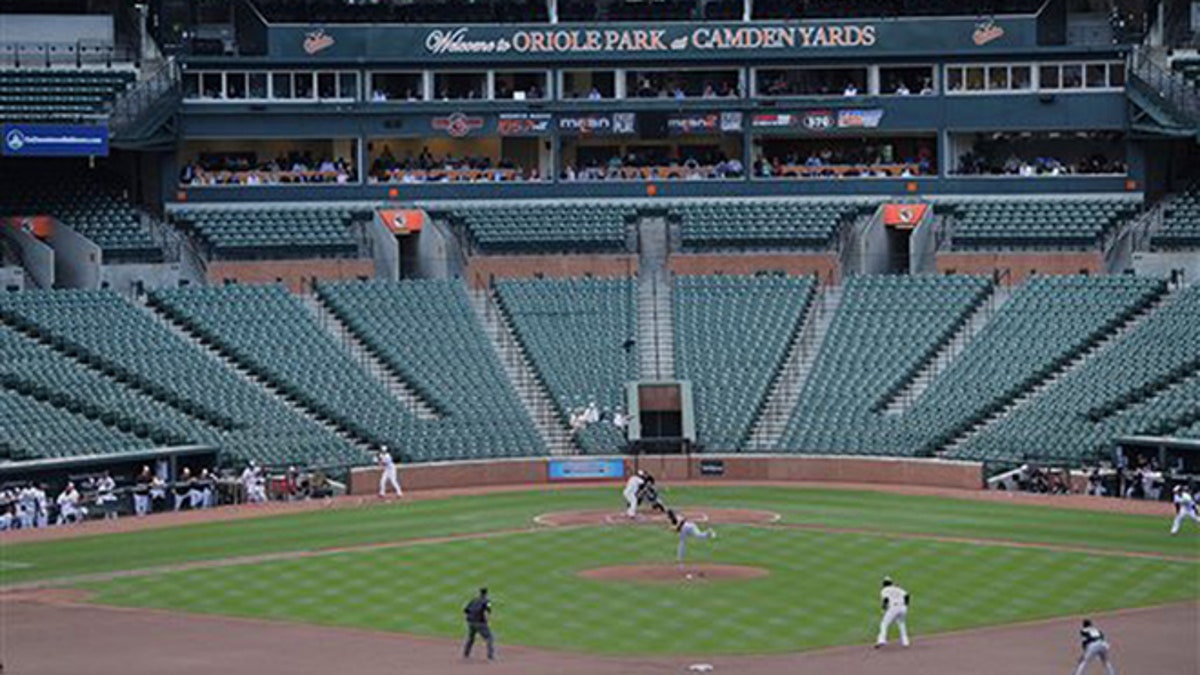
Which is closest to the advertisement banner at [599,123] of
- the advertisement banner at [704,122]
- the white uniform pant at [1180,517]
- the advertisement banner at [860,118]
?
the advertisement banner at [704,122]

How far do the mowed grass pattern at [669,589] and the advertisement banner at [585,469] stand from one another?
16087 mm

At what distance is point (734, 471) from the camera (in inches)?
3209

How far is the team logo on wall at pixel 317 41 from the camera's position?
3821 inches

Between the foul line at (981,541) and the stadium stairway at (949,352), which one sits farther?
the stadium stairway at (949,352)

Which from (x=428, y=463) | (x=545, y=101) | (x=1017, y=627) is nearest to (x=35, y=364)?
(x=428, y=463)

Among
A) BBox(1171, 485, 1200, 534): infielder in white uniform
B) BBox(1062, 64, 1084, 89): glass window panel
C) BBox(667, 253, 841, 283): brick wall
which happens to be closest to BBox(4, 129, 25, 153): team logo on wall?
BBox(667, 253, 841, 283): brick wall

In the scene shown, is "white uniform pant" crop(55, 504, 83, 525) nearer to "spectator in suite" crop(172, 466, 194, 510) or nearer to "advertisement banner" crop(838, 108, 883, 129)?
"spectator in suite" crop(172, 466, 194, 510)

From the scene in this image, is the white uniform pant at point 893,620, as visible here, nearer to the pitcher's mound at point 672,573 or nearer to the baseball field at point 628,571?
the baseball field at point 628,571

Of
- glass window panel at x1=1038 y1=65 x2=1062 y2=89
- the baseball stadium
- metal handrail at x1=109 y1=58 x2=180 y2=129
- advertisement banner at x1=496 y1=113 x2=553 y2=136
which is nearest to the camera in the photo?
the baseball stadium

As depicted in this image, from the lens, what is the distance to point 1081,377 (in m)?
81.6

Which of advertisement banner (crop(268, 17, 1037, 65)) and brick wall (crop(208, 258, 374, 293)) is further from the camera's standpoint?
advertisement banner (crop(268, 17, 1037, 65))

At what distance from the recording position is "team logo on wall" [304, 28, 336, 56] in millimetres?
97062

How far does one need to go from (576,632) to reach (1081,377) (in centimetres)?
3698

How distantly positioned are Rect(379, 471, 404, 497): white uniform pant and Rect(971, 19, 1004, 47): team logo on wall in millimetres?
34510
